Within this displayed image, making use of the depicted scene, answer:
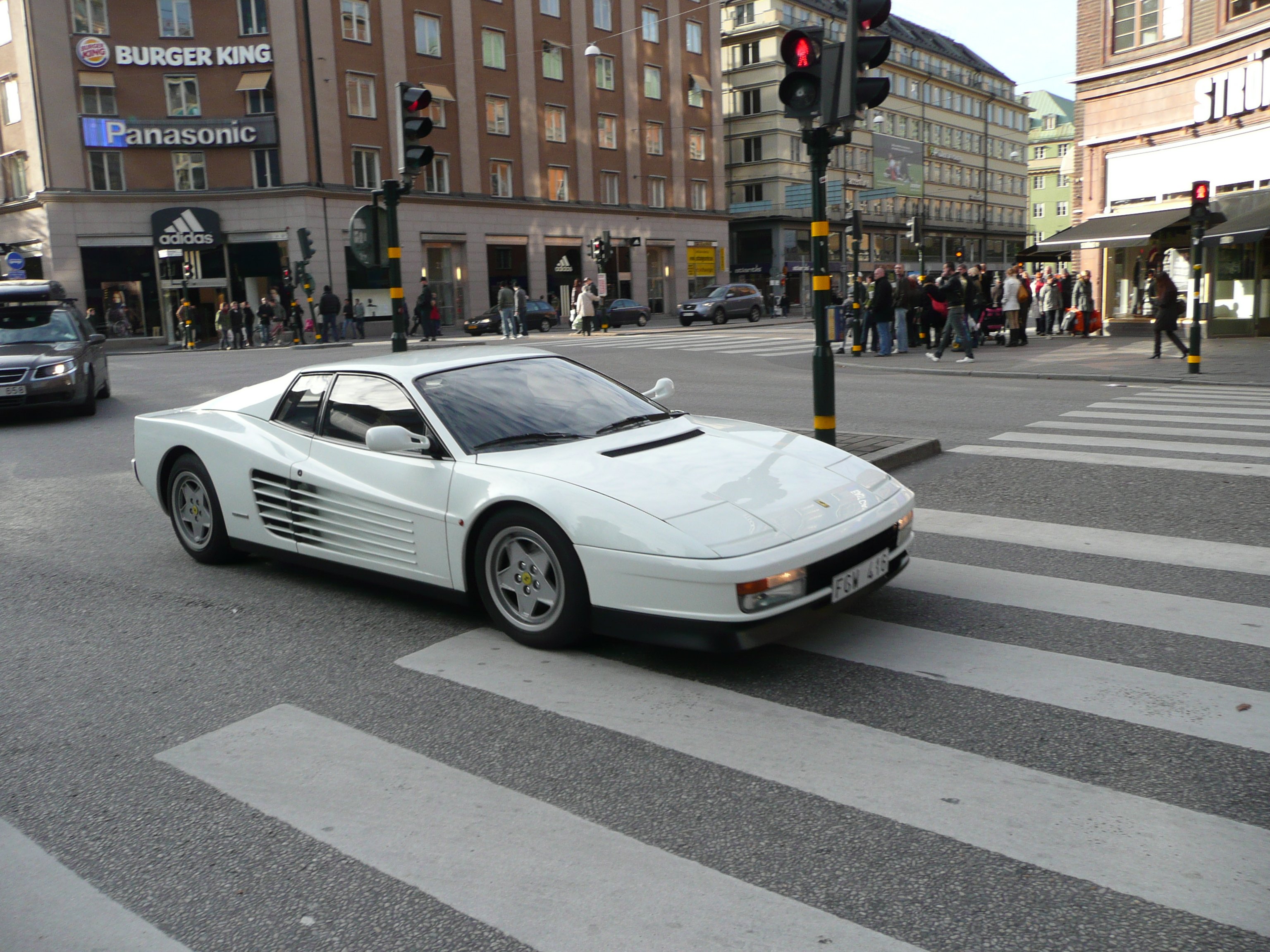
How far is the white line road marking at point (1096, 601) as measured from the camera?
15.8ft

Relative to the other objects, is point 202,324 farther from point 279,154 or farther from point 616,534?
point 616,534

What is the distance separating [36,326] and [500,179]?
34869 mm

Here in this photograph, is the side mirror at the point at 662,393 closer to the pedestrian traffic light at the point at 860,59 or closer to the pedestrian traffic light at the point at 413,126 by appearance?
the pedestrian traffic light at the point at 860,59

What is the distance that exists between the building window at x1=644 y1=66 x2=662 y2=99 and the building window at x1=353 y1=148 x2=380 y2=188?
17.4m

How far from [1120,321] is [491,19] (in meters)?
30.8

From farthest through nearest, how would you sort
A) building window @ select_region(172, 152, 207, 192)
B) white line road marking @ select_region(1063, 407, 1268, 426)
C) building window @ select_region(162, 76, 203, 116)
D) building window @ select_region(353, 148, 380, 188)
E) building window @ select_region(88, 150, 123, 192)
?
building window @ select_region(353, 148, 380, 188), building window @ select_region(172, 152, 207, 192), building window @ select_region(162, 76, 203, 116), building window @ select_region(88, 150, 123, 192), white line road marking @ select_region(1063, 407, 1268, 426)

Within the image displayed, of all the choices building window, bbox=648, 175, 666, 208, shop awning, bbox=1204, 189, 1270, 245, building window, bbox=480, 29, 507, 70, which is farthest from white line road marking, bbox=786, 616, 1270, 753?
building window, bbox=648, 175, 666, 208

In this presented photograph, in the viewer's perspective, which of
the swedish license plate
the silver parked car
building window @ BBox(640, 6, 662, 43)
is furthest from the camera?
building window @ BBox(640, 6, 662, 43)

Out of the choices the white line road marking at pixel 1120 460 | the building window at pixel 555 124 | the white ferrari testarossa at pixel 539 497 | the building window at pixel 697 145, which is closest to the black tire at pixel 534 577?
the white ferrari testarossa at pixel 539 497

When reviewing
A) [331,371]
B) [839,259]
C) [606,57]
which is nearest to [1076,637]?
[331,371]

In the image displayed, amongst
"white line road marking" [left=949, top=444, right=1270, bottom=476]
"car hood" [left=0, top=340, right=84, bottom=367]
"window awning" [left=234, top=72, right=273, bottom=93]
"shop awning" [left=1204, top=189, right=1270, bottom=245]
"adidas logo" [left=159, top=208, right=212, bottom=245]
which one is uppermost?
"window awning" [left=234, top=72, right=273, bottom=93]

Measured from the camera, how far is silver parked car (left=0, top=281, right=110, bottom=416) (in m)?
13.6

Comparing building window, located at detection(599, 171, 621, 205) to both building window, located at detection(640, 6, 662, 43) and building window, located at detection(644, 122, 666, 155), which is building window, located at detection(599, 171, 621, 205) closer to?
building window, located at detection(644, 122, 666, 155)

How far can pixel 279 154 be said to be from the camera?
40.8 metres
